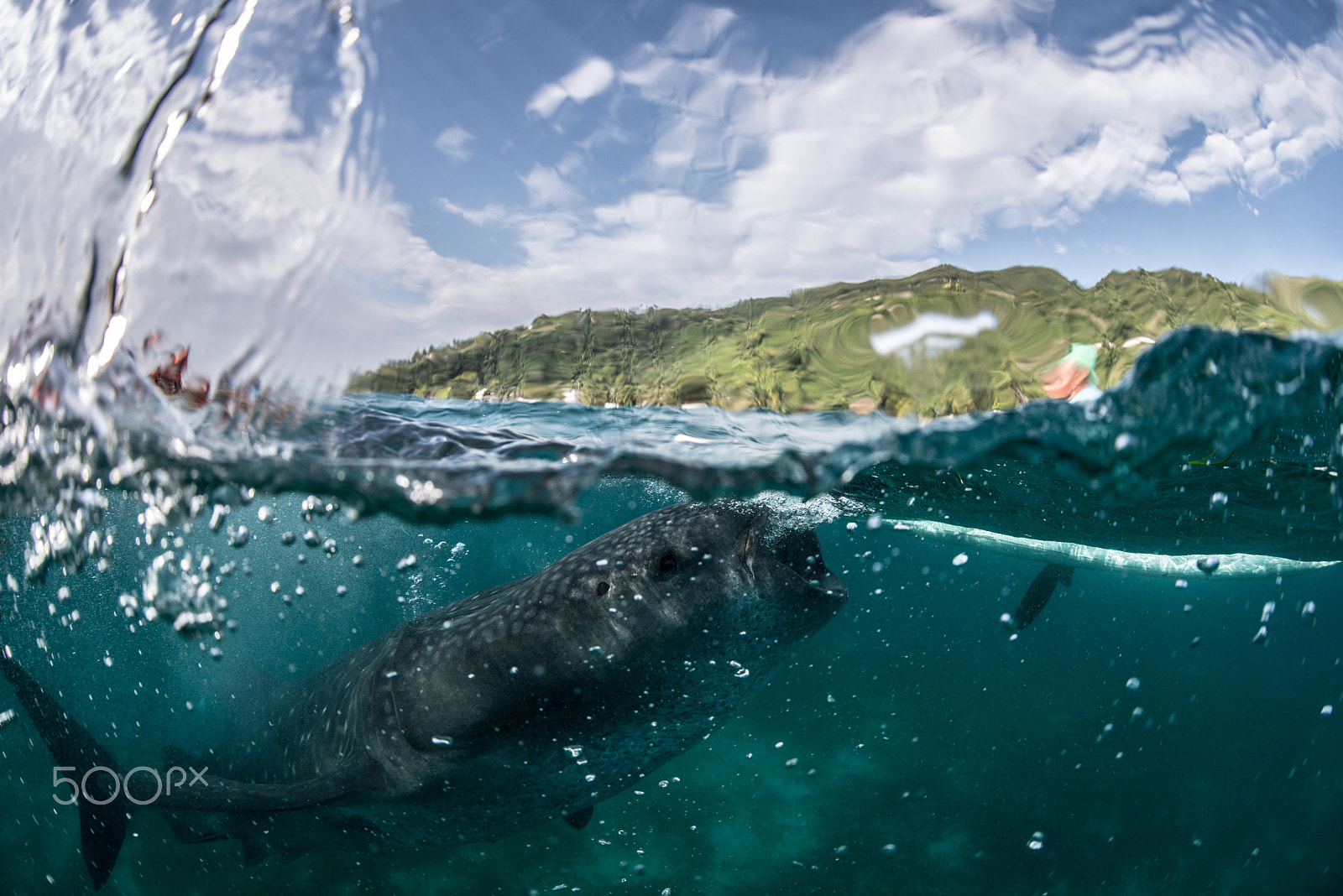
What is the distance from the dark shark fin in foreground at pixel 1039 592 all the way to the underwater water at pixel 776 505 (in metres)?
1.21

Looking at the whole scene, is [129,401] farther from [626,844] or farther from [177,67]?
[626,844]

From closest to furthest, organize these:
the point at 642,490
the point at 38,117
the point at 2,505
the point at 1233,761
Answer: the point at 38,117
the point at 2,505
the point at 642,490
the point at 1233,761

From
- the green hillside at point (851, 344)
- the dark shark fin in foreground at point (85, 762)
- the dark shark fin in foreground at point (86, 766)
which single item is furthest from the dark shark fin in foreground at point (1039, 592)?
the dark shark fin in foreground at point (85, 762)

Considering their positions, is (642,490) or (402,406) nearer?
(402,406)

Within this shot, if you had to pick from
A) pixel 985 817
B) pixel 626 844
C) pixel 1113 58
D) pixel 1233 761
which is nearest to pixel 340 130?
pixel 1113 58

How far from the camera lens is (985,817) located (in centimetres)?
1333

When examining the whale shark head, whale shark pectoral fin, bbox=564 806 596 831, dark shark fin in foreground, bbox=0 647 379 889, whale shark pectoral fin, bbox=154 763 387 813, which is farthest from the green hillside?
dark shark fin in foreground, bbox=0 647 379 889

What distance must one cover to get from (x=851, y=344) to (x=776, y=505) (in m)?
1.78

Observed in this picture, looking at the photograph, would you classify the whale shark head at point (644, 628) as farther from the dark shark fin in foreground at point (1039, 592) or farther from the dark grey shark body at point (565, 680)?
the dark shark fin in foreground at point (1039, 592)

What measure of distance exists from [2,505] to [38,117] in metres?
7.66

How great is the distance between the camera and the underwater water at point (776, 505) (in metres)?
5.75

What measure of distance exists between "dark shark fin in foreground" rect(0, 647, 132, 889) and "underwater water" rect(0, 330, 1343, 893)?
894 mm

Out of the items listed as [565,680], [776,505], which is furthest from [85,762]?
[776,505]

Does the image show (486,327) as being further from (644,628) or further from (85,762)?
(85,762)
